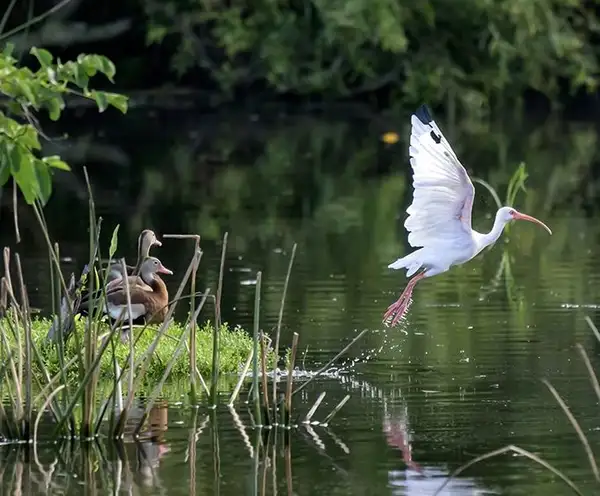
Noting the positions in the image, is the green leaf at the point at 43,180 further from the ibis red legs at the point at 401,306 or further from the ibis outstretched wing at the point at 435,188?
the ibis red legs at the point at 401,306

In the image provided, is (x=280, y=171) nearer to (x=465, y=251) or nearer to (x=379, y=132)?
(x=379, y=132)

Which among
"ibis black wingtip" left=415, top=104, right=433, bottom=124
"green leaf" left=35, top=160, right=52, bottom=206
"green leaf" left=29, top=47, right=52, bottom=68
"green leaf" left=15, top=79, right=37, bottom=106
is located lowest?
"green leaf" left=35, top=160, right=52, bottom=206

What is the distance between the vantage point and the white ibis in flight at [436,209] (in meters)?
12.0

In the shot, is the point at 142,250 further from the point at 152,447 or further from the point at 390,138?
the point at 390,138

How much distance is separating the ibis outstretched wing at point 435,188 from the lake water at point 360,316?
796 mm

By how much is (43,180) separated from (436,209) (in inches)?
186

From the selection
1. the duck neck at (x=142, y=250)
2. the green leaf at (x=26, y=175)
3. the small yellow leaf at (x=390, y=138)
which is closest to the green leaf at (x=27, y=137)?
the green leaf at (x=26, y=175)

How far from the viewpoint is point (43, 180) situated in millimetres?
8422

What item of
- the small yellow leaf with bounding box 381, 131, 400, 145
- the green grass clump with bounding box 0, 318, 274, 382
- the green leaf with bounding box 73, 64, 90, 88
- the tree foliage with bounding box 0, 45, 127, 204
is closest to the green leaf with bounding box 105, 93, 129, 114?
the tree foliage with bounding box 0, 45, 127, 204

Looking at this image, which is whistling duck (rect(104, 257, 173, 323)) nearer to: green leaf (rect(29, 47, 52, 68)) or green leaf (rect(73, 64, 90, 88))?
green leaf (rect(73, 64, 90, 88))

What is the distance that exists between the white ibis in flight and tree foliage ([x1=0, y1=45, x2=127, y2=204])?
3.15m

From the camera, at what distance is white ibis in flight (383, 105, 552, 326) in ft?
39.3

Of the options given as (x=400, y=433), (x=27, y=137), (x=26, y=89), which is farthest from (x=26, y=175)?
(x=400, y=433)

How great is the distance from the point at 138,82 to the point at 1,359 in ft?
132
